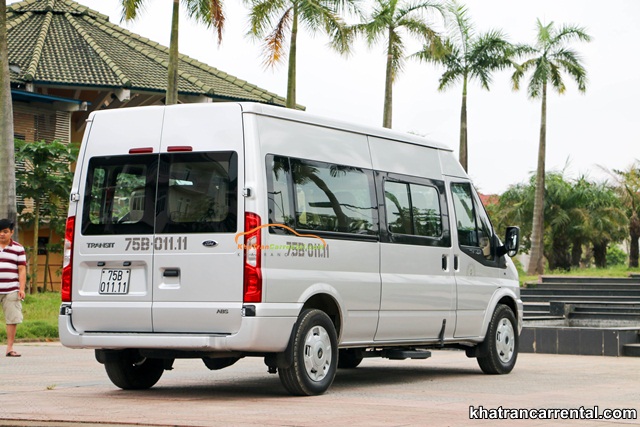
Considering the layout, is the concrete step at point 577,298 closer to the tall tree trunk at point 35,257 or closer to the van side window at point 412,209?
the tall tree trunk at point 35,257

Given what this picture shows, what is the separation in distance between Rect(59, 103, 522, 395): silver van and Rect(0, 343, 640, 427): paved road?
1.53 ft

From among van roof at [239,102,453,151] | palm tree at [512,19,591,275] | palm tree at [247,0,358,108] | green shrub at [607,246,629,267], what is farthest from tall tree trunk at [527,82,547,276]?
green shrub at [607,246,629,267]

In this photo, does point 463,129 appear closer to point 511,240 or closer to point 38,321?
point 38,321

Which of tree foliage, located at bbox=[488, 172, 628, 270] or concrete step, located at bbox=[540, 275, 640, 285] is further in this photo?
tree foliage, located at bbox=[488, 172, 628, 270]

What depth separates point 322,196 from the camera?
11008mm

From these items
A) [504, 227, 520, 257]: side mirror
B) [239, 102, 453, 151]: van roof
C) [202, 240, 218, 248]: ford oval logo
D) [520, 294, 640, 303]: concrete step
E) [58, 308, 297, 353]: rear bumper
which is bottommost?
[58, 308, 297, 353]: rear bumper

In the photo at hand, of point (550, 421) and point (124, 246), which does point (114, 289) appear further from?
point (550, 421)

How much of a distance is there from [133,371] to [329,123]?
10.5ft

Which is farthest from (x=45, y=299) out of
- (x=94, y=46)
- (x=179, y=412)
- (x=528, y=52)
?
(x=528, y=52)

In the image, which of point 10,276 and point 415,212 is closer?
point 415,212

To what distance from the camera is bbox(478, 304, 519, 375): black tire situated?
1376 cm

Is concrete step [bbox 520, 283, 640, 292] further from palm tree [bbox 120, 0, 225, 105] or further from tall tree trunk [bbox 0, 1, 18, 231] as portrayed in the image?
tall tree trunk [bbox 0, 1, 18, 231]

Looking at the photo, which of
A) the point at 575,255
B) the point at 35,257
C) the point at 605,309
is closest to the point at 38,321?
the point at 35,257

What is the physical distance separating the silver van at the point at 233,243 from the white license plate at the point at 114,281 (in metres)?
0.01
